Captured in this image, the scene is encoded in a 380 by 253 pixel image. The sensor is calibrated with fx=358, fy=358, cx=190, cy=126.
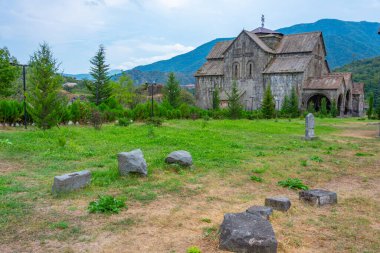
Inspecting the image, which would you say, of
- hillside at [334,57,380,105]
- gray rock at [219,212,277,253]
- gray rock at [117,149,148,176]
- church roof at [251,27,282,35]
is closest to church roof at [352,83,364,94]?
hillside at [334,57,380,105]

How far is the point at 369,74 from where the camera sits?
2680 inches

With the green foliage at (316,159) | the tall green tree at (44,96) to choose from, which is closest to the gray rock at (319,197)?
the green foliage at (316,159)

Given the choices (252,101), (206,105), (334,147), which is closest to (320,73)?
(252,101)

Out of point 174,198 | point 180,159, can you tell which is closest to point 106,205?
point 174,198

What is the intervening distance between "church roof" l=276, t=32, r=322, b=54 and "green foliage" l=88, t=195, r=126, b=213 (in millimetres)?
40675

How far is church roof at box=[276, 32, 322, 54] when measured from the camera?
140ft

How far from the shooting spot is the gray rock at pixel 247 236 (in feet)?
13.9

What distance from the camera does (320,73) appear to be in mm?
45719

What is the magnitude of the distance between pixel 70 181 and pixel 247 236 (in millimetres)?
3512

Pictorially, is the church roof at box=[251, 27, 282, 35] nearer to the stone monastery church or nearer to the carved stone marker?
the stone monastery church

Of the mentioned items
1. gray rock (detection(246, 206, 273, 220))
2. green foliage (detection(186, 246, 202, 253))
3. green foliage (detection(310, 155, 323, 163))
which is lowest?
green foliage (detection(186, 246, 202, 253))

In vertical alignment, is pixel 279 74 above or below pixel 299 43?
below

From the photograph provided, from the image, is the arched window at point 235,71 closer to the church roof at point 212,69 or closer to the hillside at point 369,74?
the church roof at point 212,69

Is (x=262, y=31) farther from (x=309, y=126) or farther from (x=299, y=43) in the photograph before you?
(x=309, y=126)
